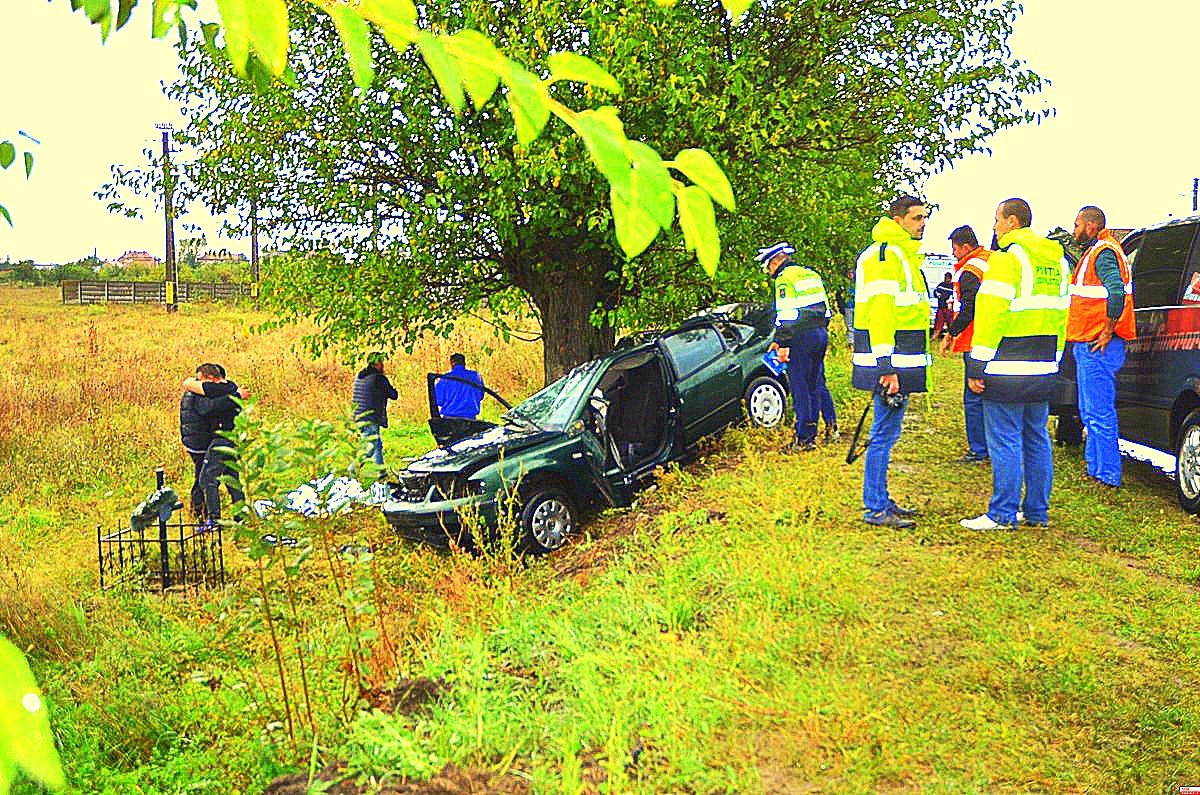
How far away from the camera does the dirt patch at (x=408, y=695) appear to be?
5602mm

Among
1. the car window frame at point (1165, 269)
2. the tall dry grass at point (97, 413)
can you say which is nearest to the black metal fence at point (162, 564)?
the tall dry grass at point (97, 413)

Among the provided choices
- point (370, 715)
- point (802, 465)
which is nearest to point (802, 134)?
point (802, 465)

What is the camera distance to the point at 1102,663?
5559mm

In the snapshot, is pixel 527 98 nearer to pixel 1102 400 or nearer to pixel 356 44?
pixel 356 44

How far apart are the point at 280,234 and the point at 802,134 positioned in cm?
712

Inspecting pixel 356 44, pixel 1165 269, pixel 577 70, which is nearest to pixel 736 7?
pixel 577 70

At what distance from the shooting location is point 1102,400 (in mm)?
9227

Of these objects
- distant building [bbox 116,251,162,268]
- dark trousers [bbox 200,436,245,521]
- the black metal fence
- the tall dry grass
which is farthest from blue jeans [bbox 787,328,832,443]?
distant building [bbox 116,251,162,268]

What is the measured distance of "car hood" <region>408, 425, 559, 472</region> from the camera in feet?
33.7

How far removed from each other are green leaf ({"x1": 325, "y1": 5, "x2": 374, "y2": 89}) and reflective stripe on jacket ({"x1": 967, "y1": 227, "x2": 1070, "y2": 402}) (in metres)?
7.00

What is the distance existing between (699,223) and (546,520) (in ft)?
29.7

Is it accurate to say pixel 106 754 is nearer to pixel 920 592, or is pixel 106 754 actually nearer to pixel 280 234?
pixel 920 592

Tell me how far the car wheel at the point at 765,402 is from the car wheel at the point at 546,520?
9.94 feet

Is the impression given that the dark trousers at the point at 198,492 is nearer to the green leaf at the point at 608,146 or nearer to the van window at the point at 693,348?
the van window at the point at 693,348
